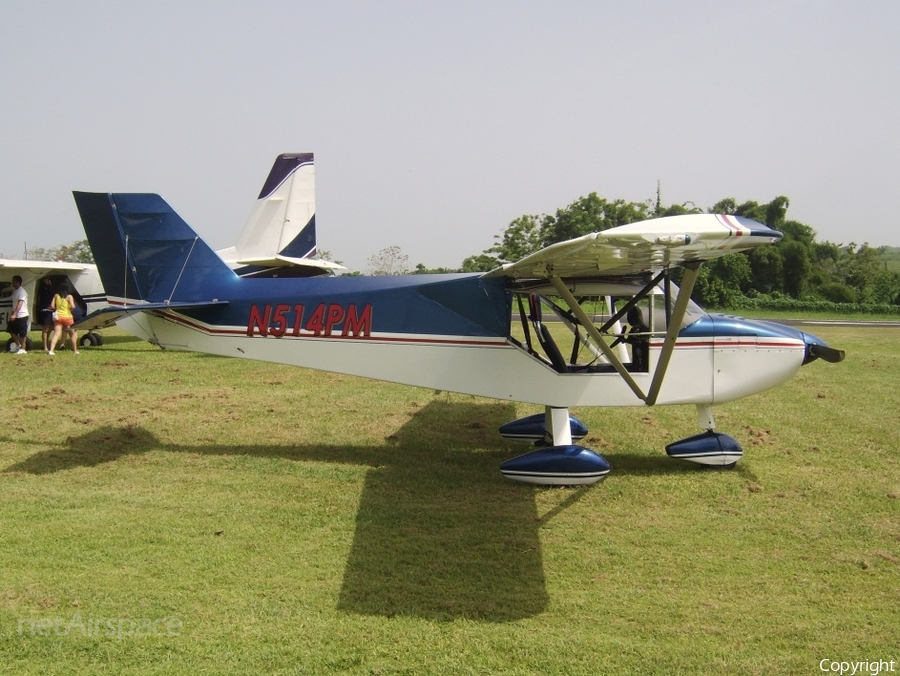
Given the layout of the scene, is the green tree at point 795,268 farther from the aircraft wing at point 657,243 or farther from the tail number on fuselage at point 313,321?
the tail number on fuselage at point 313,321

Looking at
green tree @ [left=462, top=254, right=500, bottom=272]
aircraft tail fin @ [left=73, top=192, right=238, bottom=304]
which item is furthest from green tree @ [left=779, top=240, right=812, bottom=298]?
aircraft tail fin @ [left=73, top=192, right=238, bottom=304]

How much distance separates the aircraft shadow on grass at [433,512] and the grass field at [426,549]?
2 cm

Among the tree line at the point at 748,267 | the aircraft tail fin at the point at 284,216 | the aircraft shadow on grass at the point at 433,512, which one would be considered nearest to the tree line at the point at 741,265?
the tree line at the point at 748,267

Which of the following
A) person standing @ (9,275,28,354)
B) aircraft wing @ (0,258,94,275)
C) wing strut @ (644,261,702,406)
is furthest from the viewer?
aircraft wing @ (0,258,94,275)

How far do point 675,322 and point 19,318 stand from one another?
1425 cm

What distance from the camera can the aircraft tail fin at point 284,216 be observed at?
16.2m

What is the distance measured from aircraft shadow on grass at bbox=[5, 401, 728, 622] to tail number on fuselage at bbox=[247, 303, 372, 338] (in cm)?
126

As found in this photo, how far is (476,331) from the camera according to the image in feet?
22.3

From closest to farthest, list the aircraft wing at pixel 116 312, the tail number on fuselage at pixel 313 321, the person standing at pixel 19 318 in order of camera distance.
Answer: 1. the aircraft wing at pixel 116 312
2. the tail number on fuselage at pixel 313 321
3. the person standing at pixel 19 318

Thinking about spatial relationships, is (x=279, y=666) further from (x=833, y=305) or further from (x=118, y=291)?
(x=833, y=305)

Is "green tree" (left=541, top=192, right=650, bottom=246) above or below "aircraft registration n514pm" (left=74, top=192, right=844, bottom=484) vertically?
above

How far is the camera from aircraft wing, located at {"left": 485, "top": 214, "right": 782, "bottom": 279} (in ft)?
13.6

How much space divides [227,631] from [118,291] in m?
5.02

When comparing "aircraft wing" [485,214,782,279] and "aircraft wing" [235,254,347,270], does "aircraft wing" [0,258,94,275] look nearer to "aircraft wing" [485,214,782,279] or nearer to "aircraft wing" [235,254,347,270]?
"aircraft wing" [235,254,347,270]
